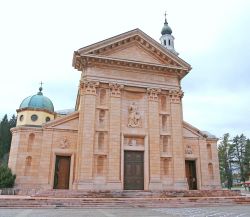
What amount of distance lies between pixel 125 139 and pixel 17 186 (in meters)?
9.65

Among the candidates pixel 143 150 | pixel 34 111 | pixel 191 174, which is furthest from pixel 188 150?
pixel 34 111

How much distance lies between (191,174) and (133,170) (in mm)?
6614

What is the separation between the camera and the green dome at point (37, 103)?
32.2 meters

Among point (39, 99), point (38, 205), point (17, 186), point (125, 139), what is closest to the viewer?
point (38, 205)

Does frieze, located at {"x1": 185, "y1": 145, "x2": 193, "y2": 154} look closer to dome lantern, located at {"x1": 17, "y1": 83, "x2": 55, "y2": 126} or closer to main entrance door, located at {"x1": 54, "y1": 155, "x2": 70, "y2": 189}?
main entrance door, located at {"x1": 54, "y1": 155, "x2": 70, "y2": 189}

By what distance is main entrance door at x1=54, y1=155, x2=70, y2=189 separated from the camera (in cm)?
2188

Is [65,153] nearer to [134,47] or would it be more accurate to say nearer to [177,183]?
[177,183]

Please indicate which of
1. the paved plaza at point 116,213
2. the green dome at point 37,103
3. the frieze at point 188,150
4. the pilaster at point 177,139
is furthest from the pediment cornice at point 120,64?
the paved plaza at point 116,213

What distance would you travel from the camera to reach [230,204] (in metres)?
17.0

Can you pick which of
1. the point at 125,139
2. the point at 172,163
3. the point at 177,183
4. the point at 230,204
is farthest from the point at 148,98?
the point at 230,204

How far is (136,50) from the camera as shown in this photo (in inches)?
982

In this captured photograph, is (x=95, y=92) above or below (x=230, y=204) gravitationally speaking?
above

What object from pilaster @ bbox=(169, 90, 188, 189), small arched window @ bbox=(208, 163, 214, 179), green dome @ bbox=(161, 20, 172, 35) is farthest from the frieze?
green dome @ bbox=(161, 20, 172, 35)

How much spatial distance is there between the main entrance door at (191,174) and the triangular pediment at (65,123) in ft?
37.5
